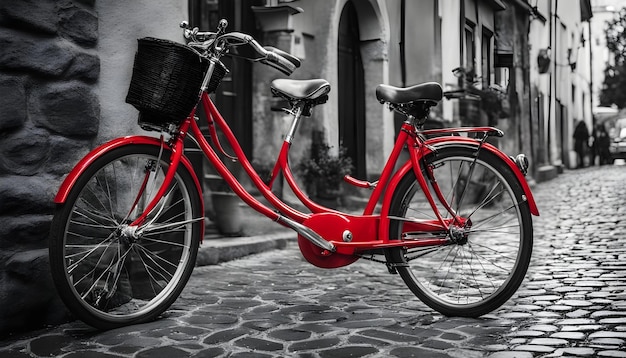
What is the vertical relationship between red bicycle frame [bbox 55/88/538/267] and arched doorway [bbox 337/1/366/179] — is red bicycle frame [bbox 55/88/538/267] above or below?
below

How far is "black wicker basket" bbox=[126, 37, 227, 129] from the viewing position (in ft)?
10.9

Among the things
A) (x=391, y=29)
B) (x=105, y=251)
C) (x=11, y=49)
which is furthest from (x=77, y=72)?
(x=391, y=29)

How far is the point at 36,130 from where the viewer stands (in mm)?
3463

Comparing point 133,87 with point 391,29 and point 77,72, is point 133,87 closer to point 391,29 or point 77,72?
point 77,72

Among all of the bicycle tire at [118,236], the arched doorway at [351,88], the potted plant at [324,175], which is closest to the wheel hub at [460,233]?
the bicycle tire at [118,236]

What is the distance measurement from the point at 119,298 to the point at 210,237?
302 centimetres

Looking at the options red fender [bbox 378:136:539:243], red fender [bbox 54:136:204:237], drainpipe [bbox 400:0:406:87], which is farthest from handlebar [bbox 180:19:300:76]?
drainpipe [bbox 400:0:406:87]

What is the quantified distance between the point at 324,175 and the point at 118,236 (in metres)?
4.95

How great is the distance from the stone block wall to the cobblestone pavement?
0.20 meters

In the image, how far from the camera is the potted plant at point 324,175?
8203mm

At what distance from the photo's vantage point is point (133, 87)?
3355 mm

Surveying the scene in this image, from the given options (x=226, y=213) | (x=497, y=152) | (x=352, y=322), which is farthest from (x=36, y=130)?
(x=226, y=213)

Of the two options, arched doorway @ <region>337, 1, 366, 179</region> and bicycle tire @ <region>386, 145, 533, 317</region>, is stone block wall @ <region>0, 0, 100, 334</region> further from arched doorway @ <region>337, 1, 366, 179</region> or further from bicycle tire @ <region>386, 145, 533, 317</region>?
arched doorway @ <region>337, 1, 366, 179</region>

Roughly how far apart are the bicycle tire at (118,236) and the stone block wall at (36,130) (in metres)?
0.16
